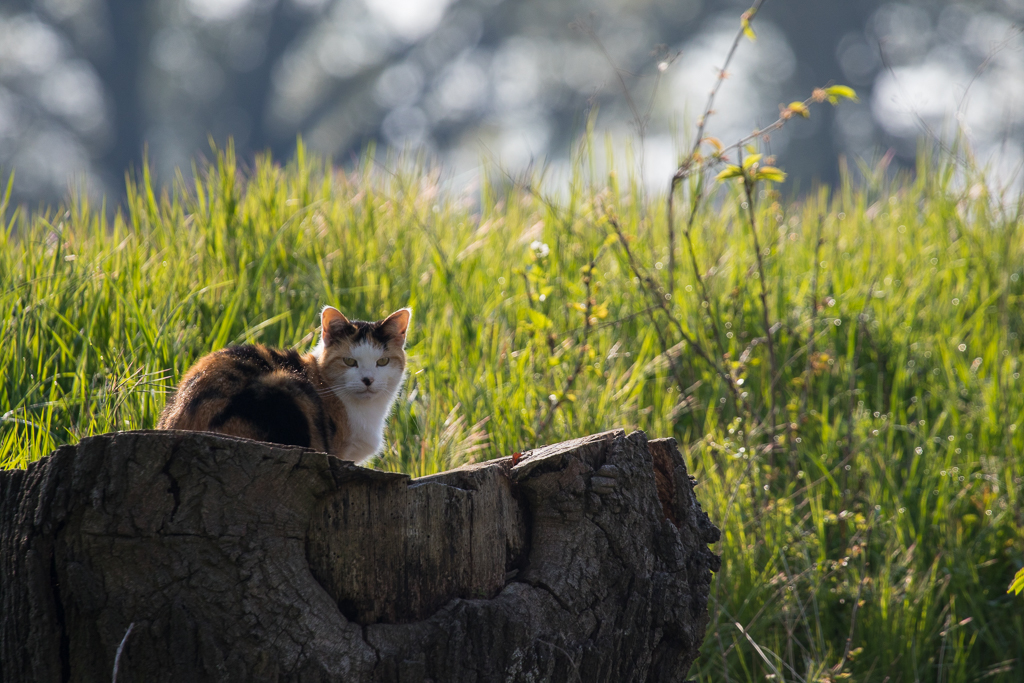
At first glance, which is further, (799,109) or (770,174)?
(799,109)

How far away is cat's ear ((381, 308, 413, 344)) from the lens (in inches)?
119

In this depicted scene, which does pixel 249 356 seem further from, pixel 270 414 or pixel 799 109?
pixel 799 109

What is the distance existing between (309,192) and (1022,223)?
16.1 feet

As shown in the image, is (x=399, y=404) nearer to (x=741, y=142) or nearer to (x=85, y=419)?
(x=85, y=419)

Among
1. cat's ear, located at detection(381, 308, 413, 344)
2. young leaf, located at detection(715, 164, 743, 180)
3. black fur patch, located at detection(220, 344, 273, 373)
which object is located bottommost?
black fur patch, located at detection(220, 344, 273, 373)

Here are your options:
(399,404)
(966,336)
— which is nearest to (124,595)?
(399,404)

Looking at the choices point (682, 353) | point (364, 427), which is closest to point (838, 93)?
point (682, 353)

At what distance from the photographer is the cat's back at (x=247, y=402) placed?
2197 millimetres

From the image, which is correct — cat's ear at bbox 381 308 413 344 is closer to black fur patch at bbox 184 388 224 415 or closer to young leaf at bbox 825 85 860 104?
black fur patch at bbox 184 388 224 415

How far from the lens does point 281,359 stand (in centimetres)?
267

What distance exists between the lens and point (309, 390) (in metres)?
2.54

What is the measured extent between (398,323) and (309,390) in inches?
24.5

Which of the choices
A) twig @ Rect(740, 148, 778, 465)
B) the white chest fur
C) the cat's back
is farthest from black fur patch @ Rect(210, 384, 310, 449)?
twig @ Rect(740, 148, 778, 465)

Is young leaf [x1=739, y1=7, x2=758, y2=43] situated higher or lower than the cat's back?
higher
